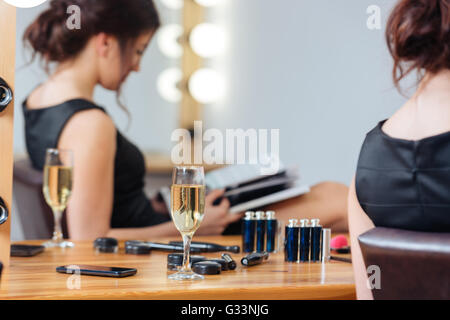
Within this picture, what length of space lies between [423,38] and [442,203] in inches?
10.0

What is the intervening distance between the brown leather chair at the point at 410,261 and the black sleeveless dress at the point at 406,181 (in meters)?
0.12

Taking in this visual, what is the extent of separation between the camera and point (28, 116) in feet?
7.03

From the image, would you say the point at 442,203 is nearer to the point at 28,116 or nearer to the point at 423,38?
the point at 423,38

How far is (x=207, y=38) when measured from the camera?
3.67 metres

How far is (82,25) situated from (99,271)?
1.33 m

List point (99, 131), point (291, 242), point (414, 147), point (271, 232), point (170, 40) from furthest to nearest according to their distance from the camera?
1. point (170, 40)
2. point (99, 131)
3. point (271, 232)
4. point (291, 242)
5. point (414, 147)

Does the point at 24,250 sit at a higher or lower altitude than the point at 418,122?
lower

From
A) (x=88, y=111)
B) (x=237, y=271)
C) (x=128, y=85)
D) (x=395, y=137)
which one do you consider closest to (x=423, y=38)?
(x=395, y=137)

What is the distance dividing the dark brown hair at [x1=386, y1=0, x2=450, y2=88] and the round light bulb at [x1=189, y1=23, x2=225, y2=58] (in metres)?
2.73

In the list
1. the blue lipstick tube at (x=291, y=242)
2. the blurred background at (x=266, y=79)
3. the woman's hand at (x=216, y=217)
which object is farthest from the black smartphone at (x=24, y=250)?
the blurred background at (x=266, y=79)

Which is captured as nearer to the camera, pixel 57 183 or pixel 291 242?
pixel 291 242

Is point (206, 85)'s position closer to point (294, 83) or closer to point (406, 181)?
point (294, 83)

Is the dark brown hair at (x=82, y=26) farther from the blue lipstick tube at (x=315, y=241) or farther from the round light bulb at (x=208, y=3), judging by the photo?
the round light bulb at (x=208, y=3)

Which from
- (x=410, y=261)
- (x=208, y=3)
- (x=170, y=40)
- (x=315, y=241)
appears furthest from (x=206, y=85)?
(x=410, y=261)
